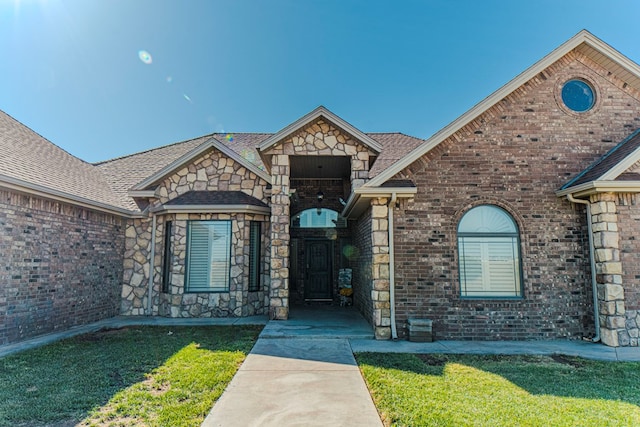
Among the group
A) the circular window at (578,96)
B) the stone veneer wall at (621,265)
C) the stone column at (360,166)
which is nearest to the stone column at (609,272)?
the stone veneer wall at (621,265)

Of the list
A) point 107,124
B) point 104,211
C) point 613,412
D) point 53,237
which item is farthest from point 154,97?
point 613,412

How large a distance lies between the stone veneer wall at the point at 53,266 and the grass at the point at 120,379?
1.06m

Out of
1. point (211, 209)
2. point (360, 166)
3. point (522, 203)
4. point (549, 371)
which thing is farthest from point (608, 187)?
point (211, 209)

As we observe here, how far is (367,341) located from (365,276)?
7.33 feet

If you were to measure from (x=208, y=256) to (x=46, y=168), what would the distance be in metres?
4.14

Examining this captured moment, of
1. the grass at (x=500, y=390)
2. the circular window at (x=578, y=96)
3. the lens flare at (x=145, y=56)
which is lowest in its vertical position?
the grass at (x=500, y=390)

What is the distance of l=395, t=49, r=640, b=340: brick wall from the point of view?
269 inches

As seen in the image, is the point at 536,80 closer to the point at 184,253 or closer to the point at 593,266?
the point at 593,266

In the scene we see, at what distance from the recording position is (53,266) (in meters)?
7.39

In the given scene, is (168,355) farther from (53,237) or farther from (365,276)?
(365,276)

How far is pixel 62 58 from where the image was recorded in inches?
383

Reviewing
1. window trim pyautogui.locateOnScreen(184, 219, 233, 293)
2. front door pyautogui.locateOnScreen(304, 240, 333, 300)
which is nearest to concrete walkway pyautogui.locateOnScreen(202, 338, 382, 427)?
window trim pyautogui.locateOnScreen(184, 219, 233, 293)

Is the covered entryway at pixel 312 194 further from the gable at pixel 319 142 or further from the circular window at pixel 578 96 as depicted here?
the circular window at pixel 578 96

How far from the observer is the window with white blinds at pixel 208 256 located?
9289 mm
